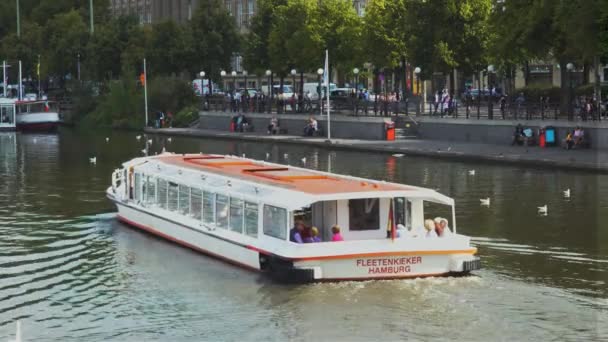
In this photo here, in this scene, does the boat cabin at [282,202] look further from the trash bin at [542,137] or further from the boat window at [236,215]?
the trash bin at [542,137]

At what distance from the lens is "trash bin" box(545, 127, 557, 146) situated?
204 ft

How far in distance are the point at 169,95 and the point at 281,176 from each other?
70.6 meters

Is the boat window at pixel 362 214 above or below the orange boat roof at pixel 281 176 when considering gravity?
below

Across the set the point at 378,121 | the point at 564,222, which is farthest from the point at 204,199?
the point at 378,121

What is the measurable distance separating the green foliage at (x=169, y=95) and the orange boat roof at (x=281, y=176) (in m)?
61.9

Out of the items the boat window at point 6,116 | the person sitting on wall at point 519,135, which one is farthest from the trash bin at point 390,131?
the boat window at point 6,116

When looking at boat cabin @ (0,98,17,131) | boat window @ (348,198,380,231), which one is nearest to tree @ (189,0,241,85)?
boat cabin @ (0,98,17,131)

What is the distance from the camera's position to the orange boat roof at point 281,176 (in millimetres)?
31516

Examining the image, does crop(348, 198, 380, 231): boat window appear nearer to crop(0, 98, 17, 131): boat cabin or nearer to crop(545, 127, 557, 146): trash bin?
crop(545, 127, 557, 146): trash bin

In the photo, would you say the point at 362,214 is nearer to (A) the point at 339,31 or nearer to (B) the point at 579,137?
(B) the point at 579,137

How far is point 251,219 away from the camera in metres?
32.1

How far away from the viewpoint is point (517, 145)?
6419 centimetres

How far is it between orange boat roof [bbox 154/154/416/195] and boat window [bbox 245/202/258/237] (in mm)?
973

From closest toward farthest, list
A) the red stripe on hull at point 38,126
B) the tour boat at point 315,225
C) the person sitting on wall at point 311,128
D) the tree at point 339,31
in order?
1. the tour boat at point 315,225
2. the person sitting on wall at point 311,128
3. the tree at point 339,31
4. the red stripe on hull at point 38,126
